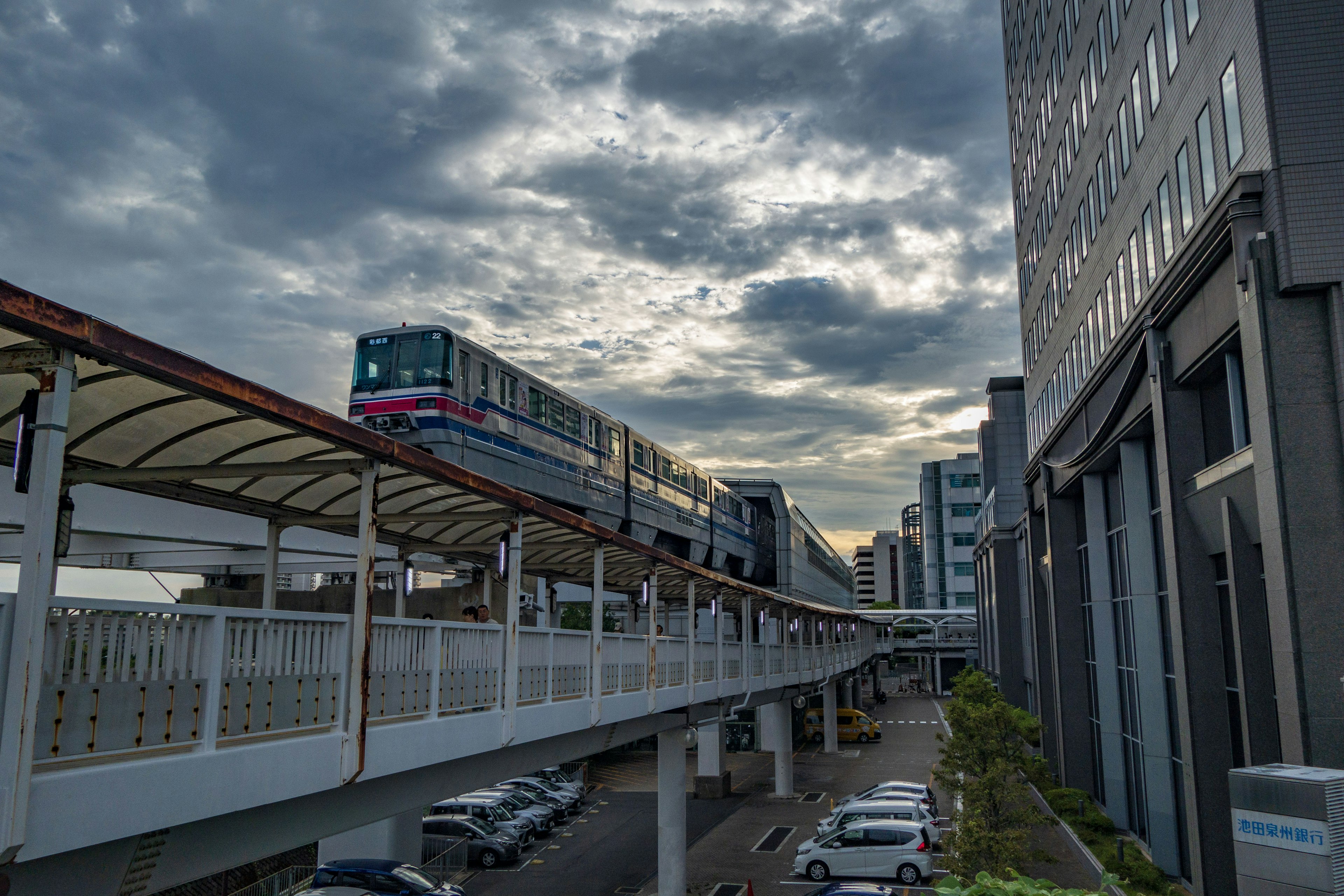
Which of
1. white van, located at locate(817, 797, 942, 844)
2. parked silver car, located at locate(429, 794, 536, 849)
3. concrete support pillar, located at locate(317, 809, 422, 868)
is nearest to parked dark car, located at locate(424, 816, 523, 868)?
parked silver car, located at locate(429, 794, 536, 849)

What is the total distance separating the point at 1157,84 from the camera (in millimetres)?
16109

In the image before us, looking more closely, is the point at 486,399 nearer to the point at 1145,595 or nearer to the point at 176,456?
the point at 176,456

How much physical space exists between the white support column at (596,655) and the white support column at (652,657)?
172cm

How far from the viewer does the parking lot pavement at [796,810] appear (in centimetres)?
2084

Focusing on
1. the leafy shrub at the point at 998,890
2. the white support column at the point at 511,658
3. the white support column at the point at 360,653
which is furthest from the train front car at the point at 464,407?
the leafy shrub at the point at 998,890

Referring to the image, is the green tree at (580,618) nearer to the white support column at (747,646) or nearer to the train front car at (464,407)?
the white support column at (747,646)

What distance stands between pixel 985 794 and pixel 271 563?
12626 millimetres

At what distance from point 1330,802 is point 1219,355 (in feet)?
25.2

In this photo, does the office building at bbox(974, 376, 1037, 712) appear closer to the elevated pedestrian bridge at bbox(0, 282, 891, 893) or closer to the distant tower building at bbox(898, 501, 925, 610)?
the elevated pedestrian bridge at bbox(0, 282, 891, 893)

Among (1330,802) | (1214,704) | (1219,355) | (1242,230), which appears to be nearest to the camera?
(1330,802)

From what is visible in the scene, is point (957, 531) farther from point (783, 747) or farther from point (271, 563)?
point (271, 563)

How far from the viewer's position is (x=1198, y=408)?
50.0 feet

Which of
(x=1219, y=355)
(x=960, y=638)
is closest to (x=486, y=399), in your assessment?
(x=1219, y=355)

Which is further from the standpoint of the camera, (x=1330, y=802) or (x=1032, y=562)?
(x=1032, y=562)
